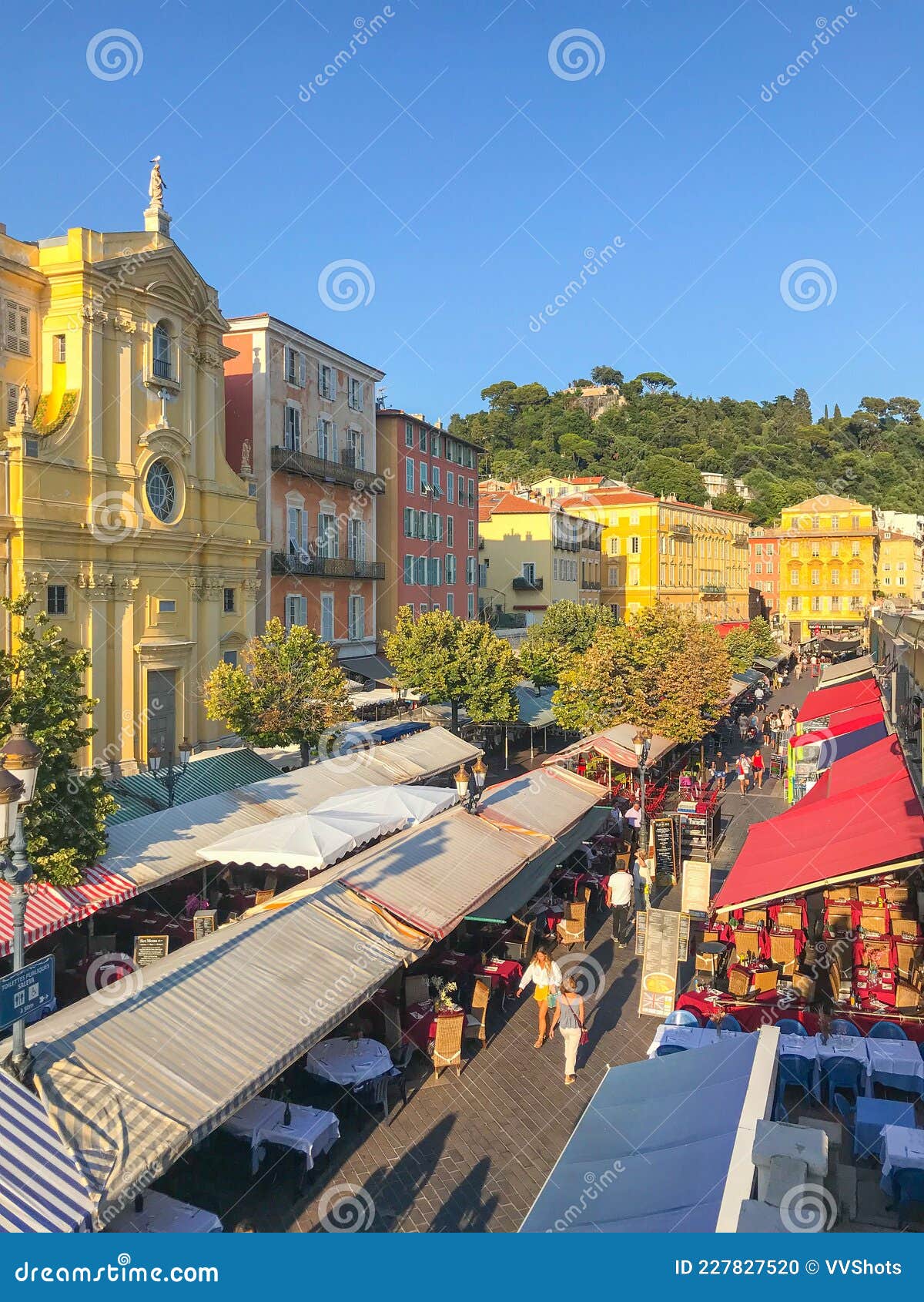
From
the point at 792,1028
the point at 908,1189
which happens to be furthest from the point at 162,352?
the point at 908,1189

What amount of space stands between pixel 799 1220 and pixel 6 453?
23.4 metres

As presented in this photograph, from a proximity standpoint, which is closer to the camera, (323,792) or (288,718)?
(323,792)

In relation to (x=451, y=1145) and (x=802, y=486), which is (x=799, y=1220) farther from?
(x=802, y=486)

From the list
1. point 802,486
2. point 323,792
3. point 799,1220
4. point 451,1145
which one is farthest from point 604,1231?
point 802,486

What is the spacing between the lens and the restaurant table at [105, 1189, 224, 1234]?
24.3 feet

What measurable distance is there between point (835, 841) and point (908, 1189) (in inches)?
240

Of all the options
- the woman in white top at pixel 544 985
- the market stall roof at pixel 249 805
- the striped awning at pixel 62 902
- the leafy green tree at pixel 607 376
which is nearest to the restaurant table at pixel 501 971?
the woman in white top at pixel 544 985

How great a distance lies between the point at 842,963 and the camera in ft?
45.2

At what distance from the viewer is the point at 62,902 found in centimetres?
1278

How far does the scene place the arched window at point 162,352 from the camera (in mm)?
28312

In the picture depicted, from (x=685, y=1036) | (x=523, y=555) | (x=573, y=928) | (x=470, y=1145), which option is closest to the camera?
(x=470, y=1145)

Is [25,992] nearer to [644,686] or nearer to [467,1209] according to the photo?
[467,1209]

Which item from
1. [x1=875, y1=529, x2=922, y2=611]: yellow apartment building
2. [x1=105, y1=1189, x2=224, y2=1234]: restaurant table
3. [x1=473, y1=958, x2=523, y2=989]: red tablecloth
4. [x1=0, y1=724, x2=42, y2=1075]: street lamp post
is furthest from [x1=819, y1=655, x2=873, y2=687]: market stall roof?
[x1=875, y1=529, x2=922, y2=611]: yellow apartment building

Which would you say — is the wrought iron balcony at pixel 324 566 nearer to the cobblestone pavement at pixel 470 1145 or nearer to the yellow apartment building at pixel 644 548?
the cobblestone pavement at pixel 470 1145
